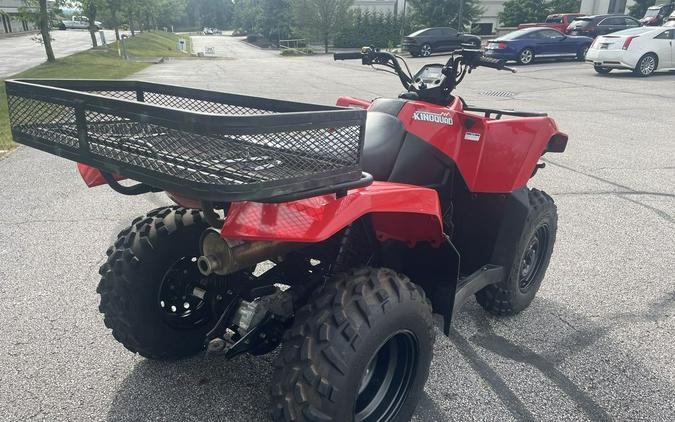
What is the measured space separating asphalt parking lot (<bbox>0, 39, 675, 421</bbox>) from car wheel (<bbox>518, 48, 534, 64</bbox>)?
17378 mm

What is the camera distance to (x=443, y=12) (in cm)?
4147

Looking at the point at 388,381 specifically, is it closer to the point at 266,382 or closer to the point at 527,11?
the point at 266,382

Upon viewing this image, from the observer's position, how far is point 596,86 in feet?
53.2

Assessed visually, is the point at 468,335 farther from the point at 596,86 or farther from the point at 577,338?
the point at 596,86

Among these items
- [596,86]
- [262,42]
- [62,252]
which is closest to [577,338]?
[62,252]

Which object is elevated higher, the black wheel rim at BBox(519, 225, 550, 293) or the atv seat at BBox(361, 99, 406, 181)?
the atv seat at BBox(361, 99, 406, 181)

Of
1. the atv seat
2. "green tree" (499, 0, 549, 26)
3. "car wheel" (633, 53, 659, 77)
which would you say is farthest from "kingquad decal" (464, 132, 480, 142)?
"green tree" (499, 0, 549, 26)

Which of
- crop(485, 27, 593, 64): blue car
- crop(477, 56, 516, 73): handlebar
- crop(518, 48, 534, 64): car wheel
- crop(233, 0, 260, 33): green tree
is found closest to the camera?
crop(477, 56, 516, 73): handlebar

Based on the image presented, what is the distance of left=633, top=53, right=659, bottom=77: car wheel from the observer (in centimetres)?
1755

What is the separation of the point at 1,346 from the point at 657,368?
12.5 feet

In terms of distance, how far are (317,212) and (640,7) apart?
45.8m

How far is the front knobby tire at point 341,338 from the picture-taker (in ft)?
6.31

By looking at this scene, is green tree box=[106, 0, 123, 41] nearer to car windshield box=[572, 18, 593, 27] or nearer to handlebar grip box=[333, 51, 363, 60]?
car windshield box=[572, 18, 593, 27]

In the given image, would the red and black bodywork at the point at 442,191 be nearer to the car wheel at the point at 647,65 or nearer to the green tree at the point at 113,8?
the car wheel at the point at 647,65
